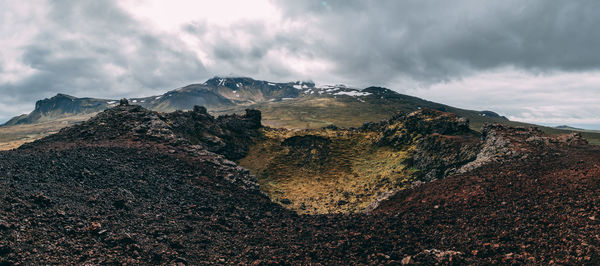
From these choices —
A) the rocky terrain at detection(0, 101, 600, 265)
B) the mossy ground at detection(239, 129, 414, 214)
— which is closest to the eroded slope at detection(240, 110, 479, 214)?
the mossy ground at detection(239, 129, 414, 214)

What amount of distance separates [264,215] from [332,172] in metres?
28.3

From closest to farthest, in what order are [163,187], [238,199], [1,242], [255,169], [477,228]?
[1,242] → [477,228] → [163,187] → [238,199] → [255,169]

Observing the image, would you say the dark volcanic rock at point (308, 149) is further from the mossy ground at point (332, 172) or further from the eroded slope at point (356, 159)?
the mossy ground at point (332, 172)

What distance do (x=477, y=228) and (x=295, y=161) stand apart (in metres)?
42.5

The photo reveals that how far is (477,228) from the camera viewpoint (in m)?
16.7

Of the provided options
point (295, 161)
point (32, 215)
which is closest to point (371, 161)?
point (295, 161)

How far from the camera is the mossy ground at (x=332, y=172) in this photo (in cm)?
4150

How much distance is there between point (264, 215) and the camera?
87.0ft

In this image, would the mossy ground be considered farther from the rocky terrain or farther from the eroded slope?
the rocky terrain

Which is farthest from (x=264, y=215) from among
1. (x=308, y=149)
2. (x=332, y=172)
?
(x=308, y=149)

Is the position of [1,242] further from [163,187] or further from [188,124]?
[188,124]

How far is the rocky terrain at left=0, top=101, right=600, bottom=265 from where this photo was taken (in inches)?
548

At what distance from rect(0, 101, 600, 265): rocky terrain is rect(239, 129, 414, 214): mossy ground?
1049 cm

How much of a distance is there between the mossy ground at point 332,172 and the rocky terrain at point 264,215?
1049 cm
